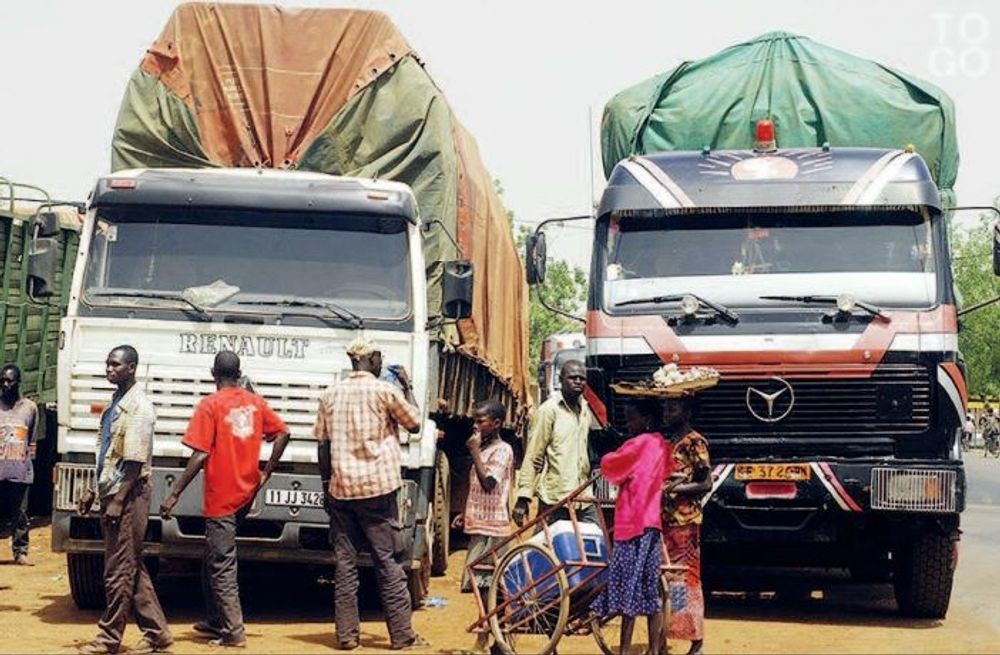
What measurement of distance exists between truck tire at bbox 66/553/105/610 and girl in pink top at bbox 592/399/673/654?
350cm

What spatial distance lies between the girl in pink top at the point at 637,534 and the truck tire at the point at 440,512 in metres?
3.27

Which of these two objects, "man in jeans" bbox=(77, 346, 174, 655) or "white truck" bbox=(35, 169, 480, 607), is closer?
"man in jeans" bbox=(77, 346, 174, 655)

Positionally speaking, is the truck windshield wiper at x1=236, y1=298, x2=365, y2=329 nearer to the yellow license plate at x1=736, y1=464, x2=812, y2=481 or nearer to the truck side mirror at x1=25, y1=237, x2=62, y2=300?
the truck side mirror at x1=25, y1=237, x2=62, y2=300

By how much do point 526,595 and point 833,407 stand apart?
2.64m

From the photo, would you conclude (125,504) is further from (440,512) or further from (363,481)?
(440,512)

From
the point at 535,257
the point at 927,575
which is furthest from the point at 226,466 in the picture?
the point at 927,575

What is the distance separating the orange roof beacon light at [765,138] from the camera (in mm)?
11641

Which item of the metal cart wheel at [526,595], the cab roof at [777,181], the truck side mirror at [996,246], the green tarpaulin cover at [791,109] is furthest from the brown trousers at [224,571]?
the truck side mirror at [996,246]

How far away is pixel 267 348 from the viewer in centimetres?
1043

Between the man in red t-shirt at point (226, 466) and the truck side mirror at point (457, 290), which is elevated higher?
the truck side mirror at point (457, 290)

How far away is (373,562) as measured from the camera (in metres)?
9.77

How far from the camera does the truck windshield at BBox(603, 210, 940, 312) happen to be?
428 inches

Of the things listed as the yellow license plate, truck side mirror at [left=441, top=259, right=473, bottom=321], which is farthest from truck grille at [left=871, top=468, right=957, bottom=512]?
truck side mirror at [left=441, top=259, right=473, bottom=321]

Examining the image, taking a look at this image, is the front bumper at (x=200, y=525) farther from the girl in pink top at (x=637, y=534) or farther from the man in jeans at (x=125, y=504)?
the girl in pink top at (x=637, y=534)
